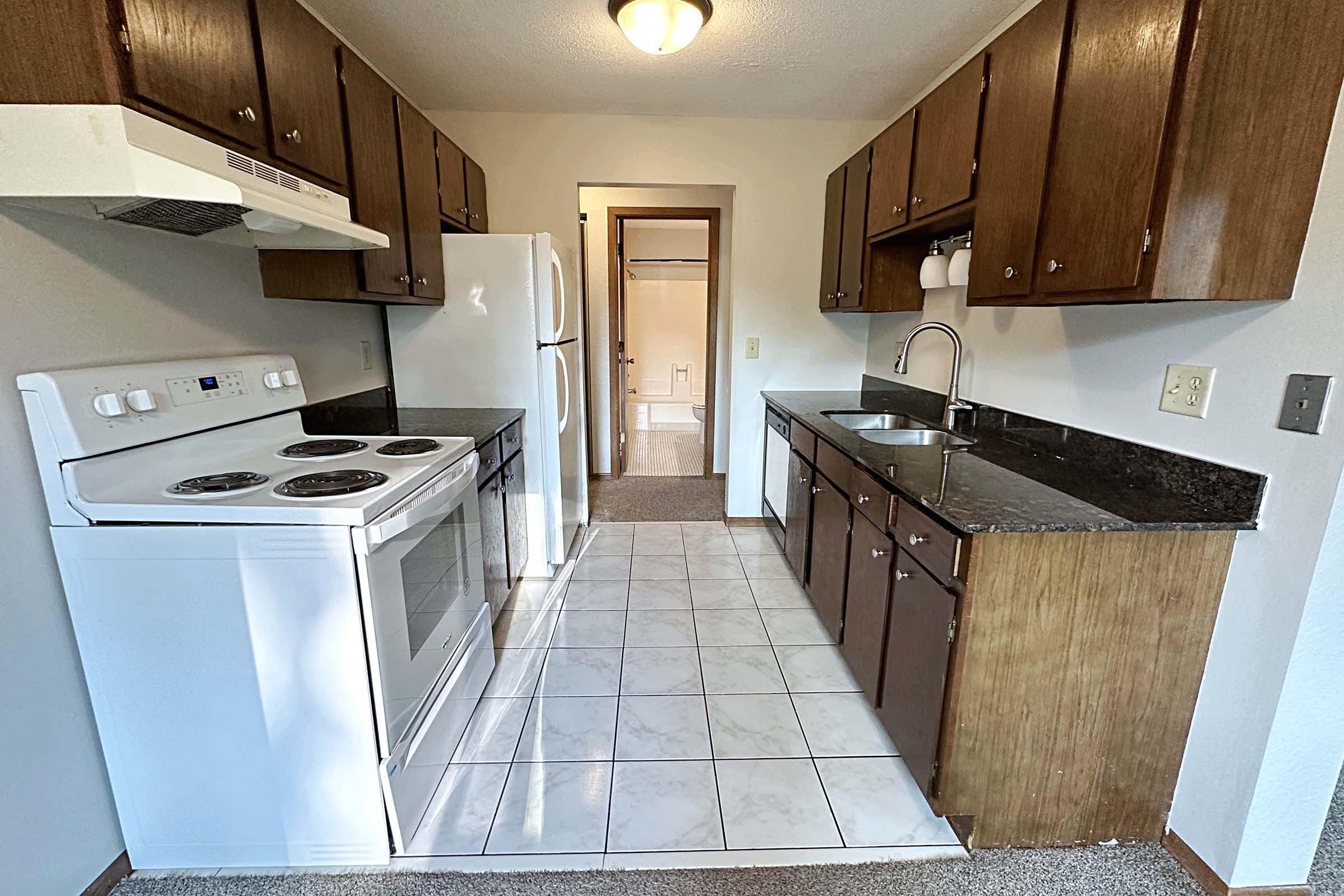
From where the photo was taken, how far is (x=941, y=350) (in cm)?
267

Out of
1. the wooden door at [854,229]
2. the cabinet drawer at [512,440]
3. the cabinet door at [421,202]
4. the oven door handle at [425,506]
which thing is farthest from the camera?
the wooden door at [854,229]

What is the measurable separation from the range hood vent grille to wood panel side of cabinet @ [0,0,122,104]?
20cm

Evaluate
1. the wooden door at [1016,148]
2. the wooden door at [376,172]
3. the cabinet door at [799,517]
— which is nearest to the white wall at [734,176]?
the cabinet door at [799,517]

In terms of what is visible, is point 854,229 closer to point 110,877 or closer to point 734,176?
point 734,176

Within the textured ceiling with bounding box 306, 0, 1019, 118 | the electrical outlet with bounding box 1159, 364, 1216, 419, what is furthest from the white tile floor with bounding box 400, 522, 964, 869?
the textured ceiling with bounding box 306, 0, 1019, 118

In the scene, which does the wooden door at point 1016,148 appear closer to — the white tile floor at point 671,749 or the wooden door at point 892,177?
the wooden door at point 892,177

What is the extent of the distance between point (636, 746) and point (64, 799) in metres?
1.33

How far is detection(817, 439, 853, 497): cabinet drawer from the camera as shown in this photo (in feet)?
6.55

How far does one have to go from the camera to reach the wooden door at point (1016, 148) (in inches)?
58.6

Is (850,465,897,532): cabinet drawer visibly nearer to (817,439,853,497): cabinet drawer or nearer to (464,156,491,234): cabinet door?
(817,439,853,497): cabinet drawer

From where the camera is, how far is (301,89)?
1.66 meters

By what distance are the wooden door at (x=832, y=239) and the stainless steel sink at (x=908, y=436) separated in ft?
3.14

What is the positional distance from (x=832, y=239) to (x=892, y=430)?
4.09ft

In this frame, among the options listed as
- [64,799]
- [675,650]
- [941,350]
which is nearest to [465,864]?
[64,799]
